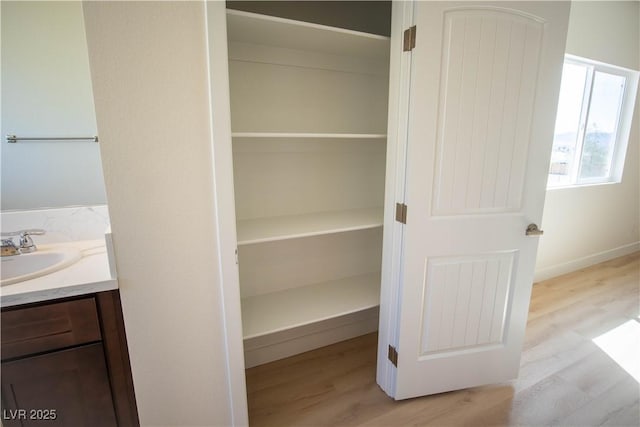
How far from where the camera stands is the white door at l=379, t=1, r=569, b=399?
4.43 feet

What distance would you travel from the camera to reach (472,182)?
148 cm

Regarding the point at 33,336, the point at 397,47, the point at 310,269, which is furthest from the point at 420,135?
the point at 33,336

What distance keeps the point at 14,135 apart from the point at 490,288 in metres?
2.37

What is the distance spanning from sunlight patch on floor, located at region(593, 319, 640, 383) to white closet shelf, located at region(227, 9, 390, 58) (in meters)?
2.54

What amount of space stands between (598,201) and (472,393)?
10.1 ft

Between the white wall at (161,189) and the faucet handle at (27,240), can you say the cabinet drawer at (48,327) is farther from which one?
the faucet handle at (27,240)

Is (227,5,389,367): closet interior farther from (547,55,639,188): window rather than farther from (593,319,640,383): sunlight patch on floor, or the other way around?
(547,55,639,188): window

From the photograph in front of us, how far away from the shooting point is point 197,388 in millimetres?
1317

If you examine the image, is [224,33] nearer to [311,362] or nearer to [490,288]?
[490,288]

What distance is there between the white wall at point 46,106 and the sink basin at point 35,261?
0.76ft

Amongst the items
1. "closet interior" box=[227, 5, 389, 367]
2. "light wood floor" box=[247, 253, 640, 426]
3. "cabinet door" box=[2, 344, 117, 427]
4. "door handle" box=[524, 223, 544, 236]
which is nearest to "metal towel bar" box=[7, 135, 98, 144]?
"closet interior" box=[227, 5, 389, 367]

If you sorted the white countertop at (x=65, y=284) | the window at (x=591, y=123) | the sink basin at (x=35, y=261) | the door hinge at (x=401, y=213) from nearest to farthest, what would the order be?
1. the white countertop at (x=65, y=284)
2. the sink basin at (x=35, y=261)
3. the door hinge at (x=401, y=213)
4. the window at (x=591, y=123)

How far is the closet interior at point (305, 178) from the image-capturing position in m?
1.63

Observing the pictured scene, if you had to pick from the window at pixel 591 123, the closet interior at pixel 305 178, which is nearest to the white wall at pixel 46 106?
the closet interior at pixel 305 178
